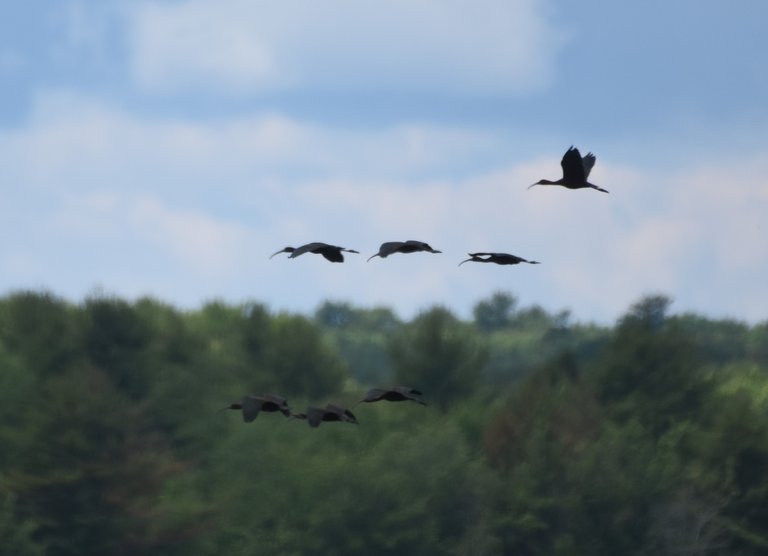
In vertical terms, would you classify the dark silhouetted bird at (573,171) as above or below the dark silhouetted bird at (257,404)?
above

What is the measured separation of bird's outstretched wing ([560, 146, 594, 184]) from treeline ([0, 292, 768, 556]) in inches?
2361

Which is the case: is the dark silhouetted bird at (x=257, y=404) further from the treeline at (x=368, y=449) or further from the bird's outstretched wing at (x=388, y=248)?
the treeline at (x=368, y=449)

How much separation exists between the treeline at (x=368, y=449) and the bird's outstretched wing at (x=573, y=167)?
5996 centimetres

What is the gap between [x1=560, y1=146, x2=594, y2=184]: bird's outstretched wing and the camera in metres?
14.0

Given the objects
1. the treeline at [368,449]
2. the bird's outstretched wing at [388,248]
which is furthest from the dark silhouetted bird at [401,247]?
the treeline at [368,449]

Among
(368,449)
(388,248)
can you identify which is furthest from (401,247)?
(368,449)

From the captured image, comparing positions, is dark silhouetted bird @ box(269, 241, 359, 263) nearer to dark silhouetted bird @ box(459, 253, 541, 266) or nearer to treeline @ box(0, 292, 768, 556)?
dark silhouetted bird @ box(459, 253, 541, 266)

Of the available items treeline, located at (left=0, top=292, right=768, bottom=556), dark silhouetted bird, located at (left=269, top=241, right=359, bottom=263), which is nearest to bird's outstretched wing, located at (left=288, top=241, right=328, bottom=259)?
dark silhouetted bird, located at (left=269, top=241, right=359, bottom=263)

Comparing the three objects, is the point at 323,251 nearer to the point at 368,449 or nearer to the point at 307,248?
the point at 307,248

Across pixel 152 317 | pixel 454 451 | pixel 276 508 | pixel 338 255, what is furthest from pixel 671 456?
pixel 338 255

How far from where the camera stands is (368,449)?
3238 inches

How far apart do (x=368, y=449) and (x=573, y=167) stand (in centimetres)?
6887

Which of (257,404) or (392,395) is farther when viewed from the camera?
(257,404)

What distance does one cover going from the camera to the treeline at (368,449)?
75.1 m
